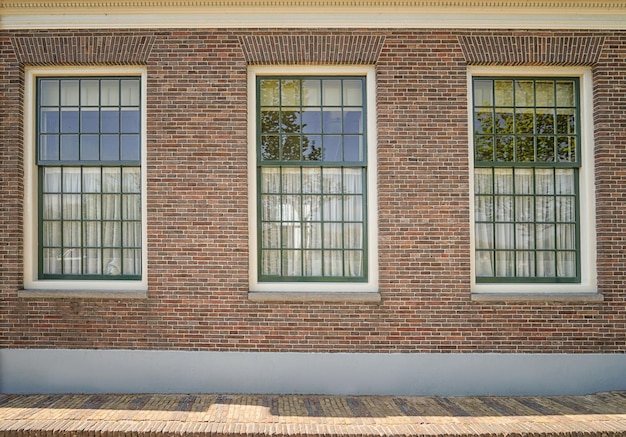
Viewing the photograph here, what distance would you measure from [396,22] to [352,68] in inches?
37.6

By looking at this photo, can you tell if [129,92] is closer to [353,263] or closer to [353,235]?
[353,235]

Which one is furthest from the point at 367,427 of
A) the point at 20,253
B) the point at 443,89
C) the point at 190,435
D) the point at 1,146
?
the point at 1,146

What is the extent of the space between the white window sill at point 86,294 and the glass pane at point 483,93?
19.6 ft

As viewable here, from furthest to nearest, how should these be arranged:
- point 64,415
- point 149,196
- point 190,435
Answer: point 149,196 < point 64,415 < point 190,435

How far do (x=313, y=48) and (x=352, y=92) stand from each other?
902 millimetres

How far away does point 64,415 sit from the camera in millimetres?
6008

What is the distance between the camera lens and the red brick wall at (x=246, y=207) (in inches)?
278

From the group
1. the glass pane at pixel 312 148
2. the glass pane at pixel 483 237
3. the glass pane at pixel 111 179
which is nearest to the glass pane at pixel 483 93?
the glass pane at pixel 483 237

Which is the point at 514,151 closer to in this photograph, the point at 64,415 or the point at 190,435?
the point at 190,435

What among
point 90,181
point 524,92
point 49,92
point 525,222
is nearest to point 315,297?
point 525,222

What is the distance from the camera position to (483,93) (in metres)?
7.41

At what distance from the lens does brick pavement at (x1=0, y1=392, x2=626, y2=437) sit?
5.53m

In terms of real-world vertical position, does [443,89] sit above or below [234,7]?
below

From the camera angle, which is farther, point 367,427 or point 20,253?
point 20,253
